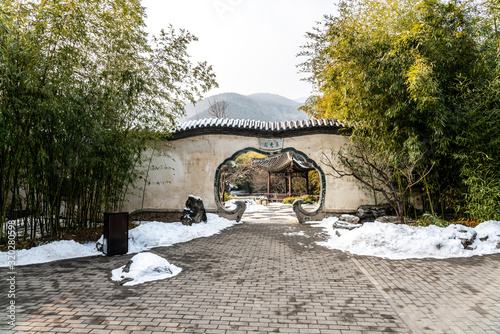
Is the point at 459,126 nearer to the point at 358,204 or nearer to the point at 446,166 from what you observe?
the point at 446,166

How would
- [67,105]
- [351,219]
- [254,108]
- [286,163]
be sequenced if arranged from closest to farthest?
[67,105] → [351,219] → [286,163] → [254,108]

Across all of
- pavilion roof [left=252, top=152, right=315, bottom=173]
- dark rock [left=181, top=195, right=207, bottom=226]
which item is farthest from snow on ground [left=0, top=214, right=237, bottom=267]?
pavilion roof [left=252, top=152, right=315, bottom=173]

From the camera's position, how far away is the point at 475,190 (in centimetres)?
545

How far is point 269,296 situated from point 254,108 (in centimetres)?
8373

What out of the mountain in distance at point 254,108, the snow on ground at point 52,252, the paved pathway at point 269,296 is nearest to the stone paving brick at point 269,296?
the paved pathway at point 269,296

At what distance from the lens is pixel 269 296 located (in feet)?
9.69

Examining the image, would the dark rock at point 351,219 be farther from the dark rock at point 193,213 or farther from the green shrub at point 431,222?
the dark rock at point 193,213

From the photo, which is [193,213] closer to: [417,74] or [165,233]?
[165,233]

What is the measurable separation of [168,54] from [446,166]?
7.50 meters

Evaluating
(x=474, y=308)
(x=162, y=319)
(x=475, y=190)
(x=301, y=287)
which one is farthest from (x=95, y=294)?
(x=475, y=190)

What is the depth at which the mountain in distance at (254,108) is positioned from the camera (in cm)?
7488

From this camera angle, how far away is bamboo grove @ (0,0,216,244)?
4059mm

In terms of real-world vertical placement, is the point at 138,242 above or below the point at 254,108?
below

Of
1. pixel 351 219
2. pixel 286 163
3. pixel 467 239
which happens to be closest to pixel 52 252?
pixel 351 219
